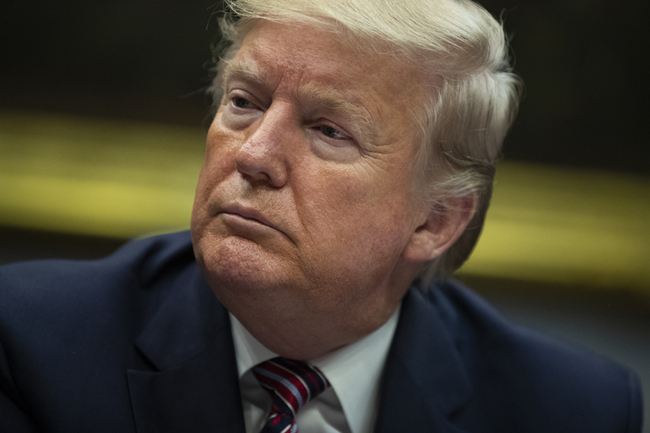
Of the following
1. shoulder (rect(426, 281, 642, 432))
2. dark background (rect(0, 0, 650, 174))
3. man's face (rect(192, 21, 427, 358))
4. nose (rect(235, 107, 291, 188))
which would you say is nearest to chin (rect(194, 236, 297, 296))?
man's face (rect(192, 21, 427, 358))

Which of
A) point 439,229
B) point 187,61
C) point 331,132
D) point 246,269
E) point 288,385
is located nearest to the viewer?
point 246,269

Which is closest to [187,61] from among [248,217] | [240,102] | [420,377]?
[240,102]

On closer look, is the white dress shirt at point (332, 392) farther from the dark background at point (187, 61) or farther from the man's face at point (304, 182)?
the dark background at point (187, 61)

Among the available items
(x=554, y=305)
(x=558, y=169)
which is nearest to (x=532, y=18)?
(x=558, y=169)

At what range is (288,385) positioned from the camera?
4.54ft

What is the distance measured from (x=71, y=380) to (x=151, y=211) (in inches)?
69.4

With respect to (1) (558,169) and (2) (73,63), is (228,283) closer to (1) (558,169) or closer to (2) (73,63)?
(2) (73,63)

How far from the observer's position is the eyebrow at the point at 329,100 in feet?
4.02

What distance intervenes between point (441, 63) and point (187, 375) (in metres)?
0.93

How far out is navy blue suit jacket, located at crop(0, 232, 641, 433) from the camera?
A: 121 centimetres

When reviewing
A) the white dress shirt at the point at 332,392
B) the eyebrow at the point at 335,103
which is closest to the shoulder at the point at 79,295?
the white dress shirt at the point at 332,392

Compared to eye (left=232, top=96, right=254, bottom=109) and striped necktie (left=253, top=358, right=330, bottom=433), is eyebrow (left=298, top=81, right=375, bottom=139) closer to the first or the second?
eye (left=232, top=96, right=254, bottom=109)

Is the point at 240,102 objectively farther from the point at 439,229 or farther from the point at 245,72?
the point at 439,229

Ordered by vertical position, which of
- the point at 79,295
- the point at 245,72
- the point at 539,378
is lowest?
the point at 539,378
